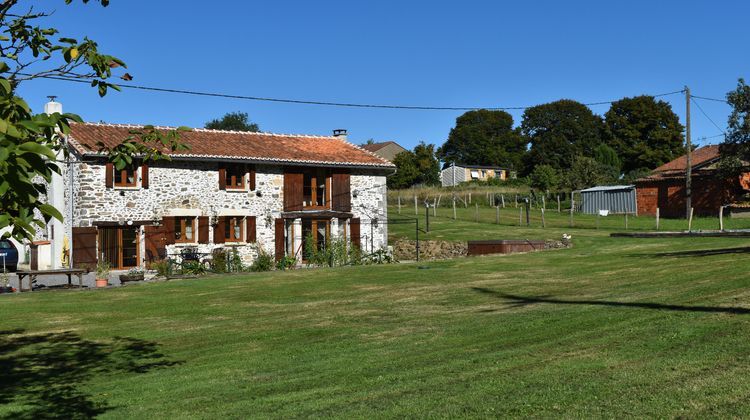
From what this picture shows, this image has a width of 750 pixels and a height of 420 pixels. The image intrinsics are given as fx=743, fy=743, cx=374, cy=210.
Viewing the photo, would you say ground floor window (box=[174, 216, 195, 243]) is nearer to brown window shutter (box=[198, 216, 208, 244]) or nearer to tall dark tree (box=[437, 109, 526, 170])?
brown window shutter (box=[198, 216, 208, 244])

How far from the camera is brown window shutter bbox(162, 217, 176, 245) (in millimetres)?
30609

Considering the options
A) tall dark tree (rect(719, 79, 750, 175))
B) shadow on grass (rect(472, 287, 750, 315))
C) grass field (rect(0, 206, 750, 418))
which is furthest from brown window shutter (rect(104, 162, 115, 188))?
tall dark tree (rect(719, 79, 750, 175))

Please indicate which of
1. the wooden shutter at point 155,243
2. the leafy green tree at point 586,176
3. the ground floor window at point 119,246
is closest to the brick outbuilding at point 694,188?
the leafy green tree at point 586,176

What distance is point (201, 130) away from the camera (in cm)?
3478

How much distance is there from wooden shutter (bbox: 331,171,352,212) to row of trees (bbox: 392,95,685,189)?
40409mm

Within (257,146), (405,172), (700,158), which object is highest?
(405,172)

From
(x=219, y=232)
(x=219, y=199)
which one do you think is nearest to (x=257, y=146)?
(x=219, y=199)

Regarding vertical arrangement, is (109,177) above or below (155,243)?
above

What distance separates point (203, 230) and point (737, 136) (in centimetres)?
3037

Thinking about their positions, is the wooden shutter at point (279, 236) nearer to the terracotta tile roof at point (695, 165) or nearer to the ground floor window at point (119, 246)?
the ground floor window at point (119, 246)

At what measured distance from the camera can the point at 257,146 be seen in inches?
1366

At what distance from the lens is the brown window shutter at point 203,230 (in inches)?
1243

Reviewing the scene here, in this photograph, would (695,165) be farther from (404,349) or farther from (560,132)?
(560,132)

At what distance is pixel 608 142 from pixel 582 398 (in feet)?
292
